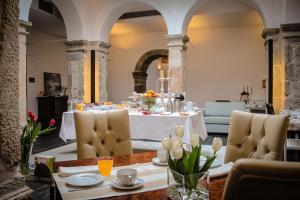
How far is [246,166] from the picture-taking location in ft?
2.21

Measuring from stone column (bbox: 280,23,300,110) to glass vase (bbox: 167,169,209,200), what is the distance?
598 centimetres

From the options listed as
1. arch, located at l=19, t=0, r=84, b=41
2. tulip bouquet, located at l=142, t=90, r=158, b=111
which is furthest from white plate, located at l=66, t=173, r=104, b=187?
arch, located at l=19, t=0, r=84, b=41

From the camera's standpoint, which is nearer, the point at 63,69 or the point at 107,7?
the point at 107,7

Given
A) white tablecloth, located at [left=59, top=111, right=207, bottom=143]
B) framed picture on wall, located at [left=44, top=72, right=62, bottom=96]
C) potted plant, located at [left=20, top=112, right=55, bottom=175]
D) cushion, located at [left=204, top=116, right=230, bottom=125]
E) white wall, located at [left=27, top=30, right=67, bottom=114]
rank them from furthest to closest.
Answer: framed picture on wall, located at [left=44, top=72, right=62, bottom=96], white wall, located at [left=27, top=30, right=67, bottom=114], cushion, located at [left=204, top=116, right=230, bottom=125], white tablecloth, located at [left=59, top=111, right=207, bottom=143], potted plant, located at [left=20, top=112, right=55, bottom=175]

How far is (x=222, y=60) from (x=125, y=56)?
407 cm

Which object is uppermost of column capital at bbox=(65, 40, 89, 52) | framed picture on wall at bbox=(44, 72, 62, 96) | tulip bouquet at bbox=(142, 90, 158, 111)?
column capital at bbox=(65, 40, 89, 52)

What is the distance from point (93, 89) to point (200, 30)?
516cm

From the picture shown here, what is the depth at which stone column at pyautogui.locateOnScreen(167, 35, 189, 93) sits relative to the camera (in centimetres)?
745

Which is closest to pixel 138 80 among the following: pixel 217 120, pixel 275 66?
pixel 217 120

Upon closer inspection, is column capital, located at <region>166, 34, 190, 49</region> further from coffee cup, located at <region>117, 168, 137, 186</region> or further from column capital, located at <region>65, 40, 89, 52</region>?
coffee cup, located at <region>117, 168, 137, 186</region>

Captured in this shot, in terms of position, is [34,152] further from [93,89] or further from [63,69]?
[63,69]

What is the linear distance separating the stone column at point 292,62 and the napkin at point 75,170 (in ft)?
19.2

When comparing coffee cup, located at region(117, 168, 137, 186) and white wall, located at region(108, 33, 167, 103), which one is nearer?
coffee cup, located at region(117, 168, 137, 186)

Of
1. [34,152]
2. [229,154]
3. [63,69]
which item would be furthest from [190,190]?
[63,69]
